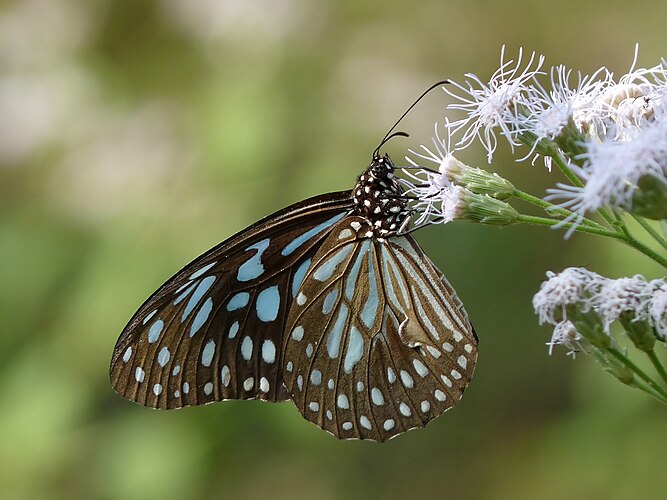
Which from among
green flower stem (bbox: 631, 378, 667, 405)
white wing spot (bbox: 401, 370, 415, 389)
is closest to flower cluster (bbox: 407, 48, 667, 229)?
green flower stem (bbox: 631, 378, 667, 405)

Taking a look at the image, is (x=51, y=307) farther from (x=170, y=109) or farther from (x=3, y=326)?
(x=170, y=109)

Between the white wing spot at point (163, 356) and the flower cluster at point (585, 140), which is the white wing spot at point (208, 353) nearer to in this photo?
the white wing spot at point (163, 356)

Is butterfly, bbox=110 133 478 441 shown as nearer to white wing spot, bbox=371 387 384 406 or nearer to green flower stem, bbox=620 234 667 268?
white wing spot, bbox=371 387 384 406

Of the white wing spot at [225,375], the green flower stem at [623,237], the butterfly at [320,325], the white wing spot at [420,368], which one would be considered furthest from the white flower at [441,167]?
the white wing spot at [225,375]

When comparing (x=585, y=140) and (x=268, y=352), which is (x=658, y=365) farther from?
(x=268, y=352)

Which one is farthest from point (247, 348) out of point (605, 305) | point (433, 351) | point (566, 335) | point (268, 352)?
point (605, 305)

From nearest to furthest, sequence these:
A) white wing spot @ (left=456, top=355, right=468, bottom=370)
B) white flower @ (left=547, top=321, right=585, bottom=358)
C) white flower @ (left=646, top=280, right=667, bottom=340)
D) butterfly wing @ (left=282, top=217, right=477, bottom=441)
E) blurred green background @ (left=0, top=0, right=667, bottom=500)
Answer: white flower @ (left=646, top=280, right=667, bottom=340) < white flower @ (left=547, top=321, right=585, bottom=358) < white wing spot @ (left=456, top=355, right=468, bottom=370) < butterfly wing @ (left=282, top=217, right=477, bottom=441) < blurred green background @ (left=0, top=0, right=667, bottom=500)

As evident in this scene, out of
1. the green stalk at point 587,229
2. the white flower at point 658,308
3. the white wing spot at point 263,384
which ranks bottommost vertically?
the white flower at point 658,308
